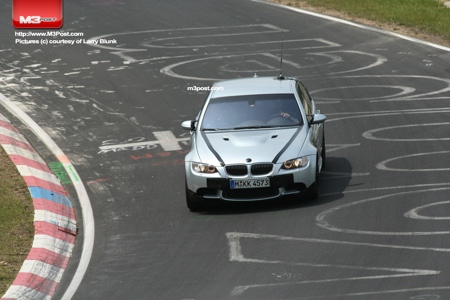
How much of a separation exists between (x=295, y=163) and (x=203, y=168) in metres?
1.30

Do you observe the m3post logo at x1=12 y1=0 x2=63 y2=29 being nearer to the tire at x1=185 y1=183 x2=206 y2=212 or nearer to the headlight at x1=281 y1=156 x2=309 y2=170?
the tire at x1=185 y1=183 x2=206 y2=212

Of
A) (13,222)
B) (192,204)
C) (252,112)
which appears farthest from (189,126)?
(13,222)

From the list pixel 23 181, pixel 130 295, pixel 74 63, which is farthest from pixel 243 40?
pixel 130 295

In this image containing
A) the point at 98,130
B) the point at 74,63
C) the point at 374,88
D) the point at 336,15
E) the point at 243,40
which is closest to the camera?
the point at 98,130

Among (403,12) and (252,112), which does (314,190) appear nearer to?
(252,112)

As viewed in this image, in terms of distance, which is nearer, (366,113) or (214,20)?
(366,113)

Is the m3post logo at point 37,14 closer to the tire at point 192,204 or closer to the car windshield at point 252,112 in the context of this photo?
the car windshield at point 252,112

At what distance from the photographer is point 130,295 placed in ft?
37.6

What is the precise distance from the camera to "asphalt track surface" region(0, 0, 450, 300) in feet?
38.8

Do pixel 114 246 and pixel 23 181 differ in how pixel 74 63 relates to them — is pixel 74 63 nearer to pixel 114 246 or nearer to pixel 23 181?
pixel 23 181

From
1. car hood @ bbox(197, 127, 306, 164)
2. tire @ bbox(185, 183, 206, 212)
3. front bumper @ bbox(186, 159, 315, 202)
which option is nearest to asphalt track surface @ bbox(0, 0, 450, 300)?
tire @ bbox(185, 183, 206, 212)

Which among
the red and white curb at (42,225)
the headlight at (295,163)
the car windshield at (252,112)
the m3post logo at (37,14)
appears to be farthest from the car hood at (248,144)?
the m3post logo at (37,14)

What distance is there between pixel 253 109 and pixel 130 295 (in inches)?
197

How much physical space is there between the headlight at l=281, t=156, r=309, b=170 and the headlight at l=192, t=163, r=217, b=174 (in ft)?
3.22
